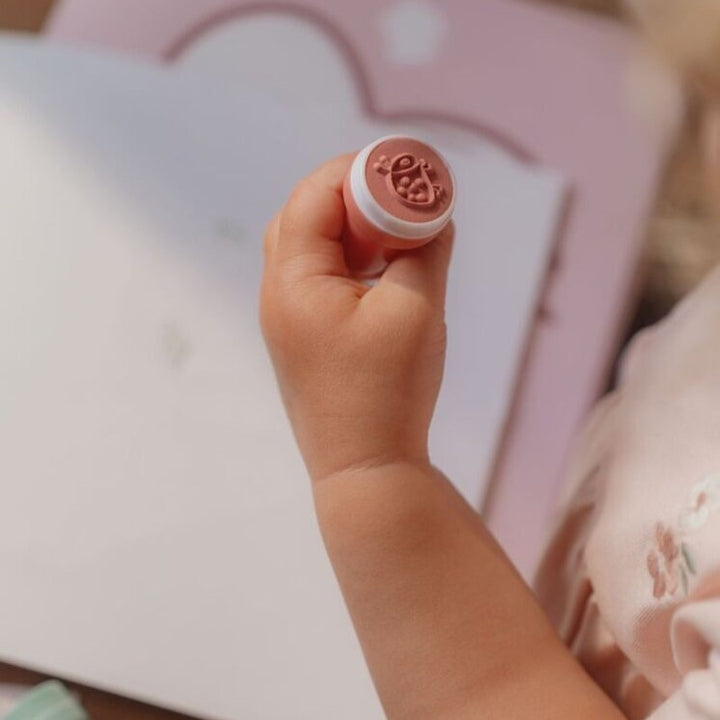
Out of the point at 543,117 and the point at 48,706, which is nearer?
the point at 48,706

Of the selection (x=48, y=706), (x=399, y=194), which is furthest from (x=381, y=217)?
(x=48, y=706)

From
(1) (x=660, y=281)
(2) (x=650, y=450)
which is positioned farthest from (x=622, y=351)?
(2) (x=650, y=450)

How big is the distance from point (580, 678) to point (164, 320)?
237mm

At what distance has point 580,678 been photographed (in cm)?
33

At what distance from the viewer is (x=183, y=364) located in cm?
45

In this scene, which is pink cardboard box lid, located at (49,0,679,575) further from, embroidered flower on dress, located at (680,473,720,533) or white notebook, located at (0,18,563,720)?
embroidered flower on dress, located at (680,473,720,533)

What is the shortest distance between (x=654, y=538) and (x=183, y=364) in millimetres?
215

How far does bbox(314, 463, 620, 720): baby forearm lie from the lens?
31 cm

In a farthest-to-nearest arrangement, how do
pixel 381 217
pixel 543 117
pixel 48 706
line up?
pixel 543 117 < pixel 48 706 < pixel 381 217

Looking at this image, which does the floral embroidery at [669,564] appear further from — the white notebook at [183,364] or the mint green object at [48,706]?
the mint green object at [48,706]

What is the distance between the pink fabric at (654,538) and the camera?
30 centimetres

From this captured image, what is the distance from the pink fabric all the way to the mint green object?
19cm

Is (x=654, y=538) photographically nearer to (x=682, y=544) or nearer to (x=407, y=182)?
(x=682, y=544)

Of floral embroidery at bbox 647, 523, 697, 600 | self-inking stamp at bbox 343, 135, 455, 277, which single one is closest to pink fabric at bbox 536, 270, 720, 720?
floral embroidery at bbox 647, 523, 697, 600
